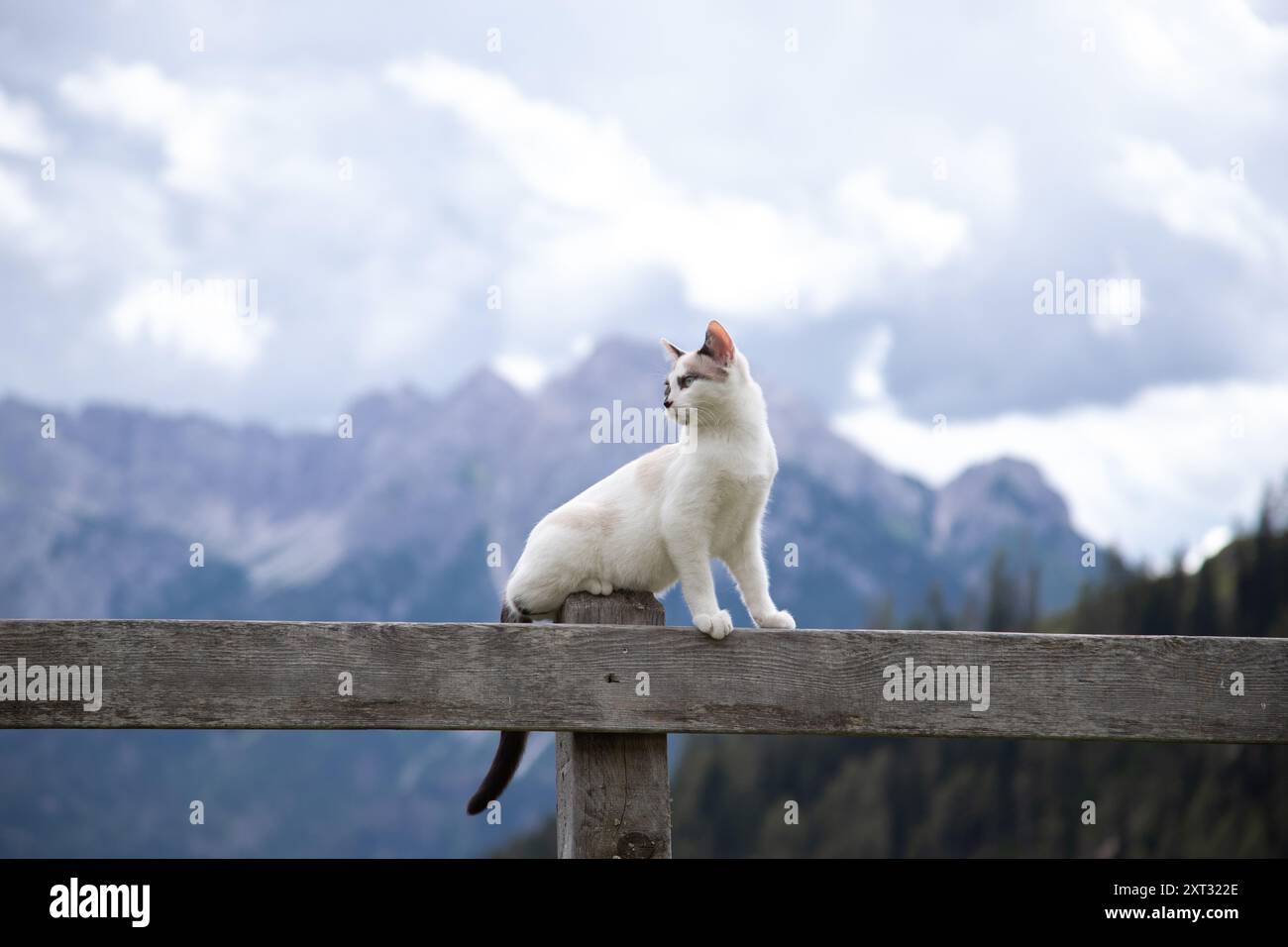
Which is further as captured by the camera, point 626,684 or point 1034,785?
point 1034,785

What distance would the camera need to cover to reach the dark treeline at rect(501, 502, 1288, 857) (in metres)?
69.6

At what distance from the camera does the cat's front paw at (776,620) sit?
4.93m

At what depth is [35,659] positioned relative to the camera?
10.9 feet

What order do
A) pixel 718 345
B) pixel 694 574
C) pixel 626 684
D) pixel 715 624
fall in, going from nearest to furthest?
pixel 626 684 < pixel 715 624 < pixel 694 574 < pixel 718 345

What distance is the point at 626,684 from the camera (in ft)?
11.6

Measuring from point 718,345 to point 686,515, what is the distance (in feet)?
2.63

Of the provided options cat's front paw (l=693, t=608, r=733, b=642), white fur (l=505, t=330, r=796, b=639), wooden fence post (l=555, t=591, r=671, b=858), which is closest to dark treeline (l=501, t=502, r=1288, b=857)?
white fur (l=505, t=330, r=796, b=639)

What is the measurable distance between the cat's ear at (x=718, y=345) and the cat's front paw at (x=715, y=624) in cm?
140

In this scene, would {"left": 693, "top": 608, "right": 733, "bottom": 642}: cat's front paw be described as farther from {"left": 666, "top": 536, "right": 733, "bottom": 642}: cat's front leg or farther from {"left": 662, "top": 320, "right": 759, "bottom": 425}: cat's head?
{"left": 662, "top": 320, "right": 759, "bottom": 425}: cat's head

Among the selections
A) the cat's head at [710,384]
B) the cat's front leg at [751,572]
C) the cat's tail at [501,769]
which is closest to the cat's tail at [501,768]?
the cat's tail at [501,769]

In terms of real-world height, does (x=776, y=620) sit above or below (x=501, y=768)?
above

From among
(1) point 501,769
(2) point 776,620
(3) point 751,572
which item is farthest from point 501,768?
(3) point 751,572

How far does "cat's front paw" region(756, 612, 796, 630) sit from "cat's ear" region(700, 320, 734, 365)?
103 centimetres

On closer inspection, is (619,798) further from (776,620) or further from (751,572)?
(751,572)
